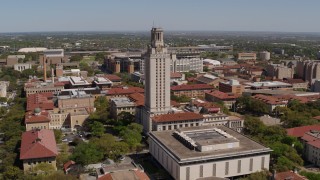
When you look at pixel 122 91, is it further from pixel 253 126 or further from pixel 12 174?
pixel 12 174

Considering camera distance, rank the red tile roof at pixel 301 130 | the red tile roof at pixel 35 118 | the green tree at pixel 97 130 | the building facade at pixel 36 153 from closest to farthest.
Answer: the building facade at pixel 36 153
the red tile roof at pixel 301 130
the green tree at pixel 97 130
the red tile roof at pixel 35 118

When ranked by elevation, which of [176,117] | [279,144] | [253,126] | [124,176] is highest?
[176,117]

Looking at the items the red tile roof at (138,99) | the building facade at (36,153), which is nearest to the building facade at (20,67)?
the red tile roof at (138,99)

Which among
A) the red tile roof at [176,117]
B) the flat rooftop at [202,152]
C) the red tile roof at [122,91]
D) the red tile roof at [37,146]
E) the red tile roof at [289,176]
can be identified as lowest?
the red tile roof at [289,176]

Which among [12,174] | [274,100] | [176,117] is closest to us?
[12,174]

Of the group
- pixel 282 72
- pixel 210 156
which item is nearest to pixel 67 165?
pixel 210 156

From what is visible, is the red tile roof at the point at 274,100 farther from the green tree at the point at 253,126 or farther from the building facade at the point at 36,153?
the building facade at the point at 36,153

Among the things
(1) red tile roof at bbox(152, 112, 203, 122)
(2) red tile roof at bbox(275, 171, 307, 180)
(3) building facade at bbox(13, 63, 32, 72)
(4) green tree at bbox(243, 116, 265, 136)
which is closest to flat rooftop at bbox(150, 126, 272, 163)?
(2) red tile roof at bbox(275, 171, 307, 180)

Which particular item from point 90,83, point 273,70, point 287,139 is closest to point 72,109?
point 90,83
